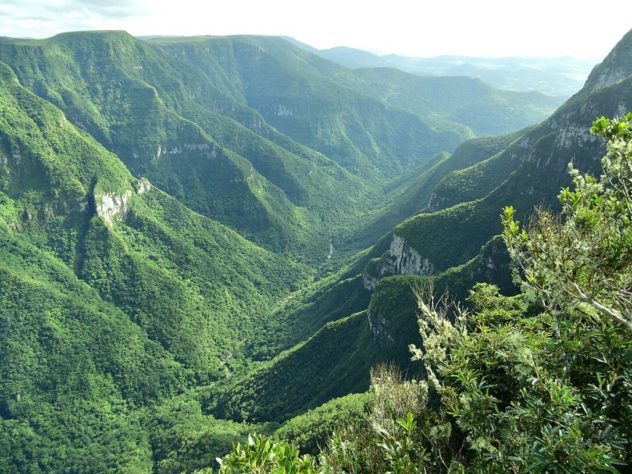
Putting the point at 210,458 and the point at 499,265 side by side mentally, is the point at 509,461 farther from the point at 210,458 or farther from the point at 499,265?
the point at 210,458

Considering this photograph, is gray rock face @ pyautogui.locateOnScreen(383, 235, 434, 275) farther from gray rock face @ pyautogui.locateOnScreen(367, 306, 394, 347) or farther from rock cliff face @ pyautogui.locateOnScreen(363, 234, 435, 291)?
gray rock face @ pyautogui.locateOnScreen(367, 306, 394, 347)

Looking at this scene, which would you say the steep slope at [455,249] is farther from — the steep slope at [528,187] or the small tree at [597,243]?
the small tree at [597,243]

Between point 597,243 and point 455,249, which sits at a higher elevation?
point 597,243

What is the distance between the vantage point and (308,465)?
14773 millimetres

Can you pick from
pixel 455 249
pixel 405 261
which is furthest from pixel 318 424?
pixel 405 261

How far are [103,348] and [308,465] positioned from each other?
208m

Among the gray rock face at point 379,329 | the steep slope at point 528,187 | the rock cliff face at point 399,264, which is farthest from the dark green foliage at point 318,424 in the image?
the steep slope at point 528,187

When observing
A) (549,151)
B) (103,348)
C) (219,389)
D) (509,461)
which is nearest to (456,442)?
(509,461)

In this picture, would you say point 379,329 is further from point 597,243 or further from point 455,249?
point 597,243

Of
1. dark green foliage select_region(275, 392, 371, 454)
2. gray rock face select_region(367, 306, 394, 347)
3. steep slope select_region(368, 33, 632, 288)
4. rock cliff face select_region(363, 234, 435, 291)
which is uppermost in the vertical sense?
steep slope select_region(368, 33, 632, 288)

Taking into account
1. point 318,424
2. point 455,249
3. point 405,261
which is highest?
point 455,249

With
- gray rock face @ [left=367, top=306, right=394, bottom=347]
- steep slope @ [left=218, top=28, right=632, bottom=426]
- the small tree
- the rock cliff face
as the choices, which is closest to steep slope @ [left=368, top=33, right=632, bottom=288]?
the rock cliff face

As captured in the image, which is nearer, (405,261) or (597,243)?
(597,243)

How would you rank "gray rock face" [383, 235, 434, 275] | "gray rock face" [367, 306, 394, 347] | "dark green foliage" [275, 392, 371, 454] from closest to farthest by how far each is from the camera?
"dark green foliage" [275, 392, 371, 454] < "gray rock face" [367, 306, 394, 347] < "gray rock face" [383, 235, 434, 275]
